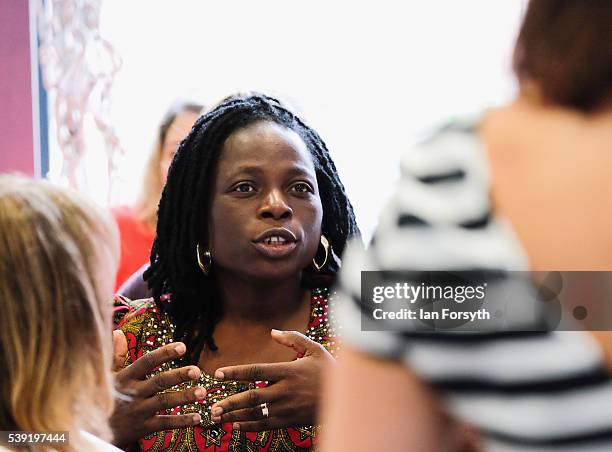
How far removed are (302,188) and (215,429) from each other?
12.2 inches

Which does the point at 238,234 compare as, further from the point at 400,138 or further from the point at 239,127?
the point at 400,138

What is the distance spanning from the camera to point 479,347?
0.42m

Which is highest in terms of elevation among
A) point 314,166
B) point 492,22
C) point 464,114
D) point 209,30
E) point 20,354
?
point 209,30

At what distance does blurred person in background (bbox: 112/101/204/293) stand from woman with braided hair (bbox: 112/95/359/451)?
2.66ft

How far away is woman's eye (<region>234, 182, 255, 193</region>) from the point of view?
1.07 m

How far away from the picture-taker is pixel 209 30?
2197 millimetres

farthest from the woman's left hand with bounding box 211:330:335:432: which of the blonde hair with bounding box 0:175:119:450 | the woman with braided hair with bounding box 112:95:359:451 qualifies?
the blonde hair with bounding box 0:175:119:450

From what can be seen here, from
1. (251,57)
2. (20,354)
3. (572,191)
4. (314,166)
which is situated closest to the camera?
(572,191)

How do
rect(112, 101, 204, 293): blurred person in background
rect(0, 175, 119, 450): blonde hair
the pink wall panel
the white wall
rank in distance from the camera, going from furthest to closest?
the pink wall panel, rect(112, 101, 204, 293): blurred person in background, the white wall, rect(0, 175, 119, 450): blonde hair

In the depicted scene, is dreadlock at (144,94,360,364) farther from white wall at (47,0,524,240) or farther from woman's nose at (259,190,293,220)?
white wall at (47,0,524,240)

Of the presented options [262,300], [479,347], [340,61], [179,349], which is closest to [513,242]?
[479,347]

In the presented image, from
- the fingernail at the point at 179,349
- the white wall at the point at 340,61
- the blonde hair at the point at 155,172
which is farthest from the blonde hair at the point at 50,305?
the blonde hair at the point at 155,172

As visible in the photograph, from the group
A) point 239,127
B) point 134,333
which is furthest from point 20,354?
point 239,127

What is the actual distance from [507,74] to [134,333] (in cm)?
77
